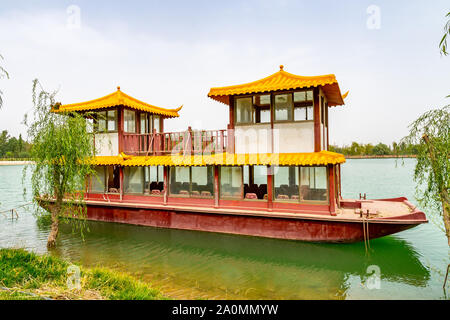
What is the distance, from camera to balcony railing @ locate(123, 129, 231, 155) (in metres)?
11.5

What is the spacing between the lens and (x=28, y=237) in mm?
11859

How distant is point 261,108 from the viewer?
11469 mm

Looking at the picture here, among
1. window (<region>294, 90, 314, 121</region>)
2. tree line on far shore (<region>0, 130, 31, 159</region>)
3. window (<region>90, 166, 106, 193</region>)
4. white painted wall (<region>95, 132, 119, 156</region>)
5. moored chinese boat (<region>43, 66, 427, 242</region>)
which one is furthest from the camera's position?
tree line on far shore (<region>0, 130, 31, 159</region>)

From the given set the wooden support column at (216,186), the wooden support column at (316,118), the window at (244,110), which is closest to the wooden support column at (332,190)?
the wooden support column at (316,118)

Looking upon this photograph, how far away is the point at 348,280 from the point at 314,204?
2807mm

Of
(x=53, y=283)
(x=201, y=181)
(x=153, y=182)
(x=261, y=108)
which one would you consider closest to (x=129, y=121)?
(x=153, y=182)

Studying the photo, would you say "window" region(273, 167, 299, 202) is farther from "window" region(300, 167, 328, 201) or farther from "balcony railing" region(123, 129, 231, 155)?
"balcony railing" region(123, 129, 231, 155)

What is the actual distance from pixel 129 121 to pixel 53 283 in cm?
925

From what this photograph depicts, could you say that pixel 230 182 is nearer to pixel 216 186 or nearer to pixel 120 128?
pixel 216 186

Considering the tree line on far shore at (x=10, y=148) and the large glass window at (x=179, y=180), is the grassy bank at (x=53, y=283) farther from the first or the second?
the tree line on far shore at (x=10, y=148)

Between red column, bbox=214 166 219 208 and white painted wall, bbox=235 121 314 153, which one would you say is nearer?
white painted wall, bbox=235 121 314 153

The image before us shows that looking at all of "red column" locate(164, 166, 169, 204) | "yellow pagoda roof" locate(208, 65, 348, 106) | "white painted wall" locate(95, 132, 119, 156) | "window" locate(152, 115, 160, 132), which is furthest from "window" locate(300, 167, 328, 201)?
"window" locate(152, 115, 160, 132)

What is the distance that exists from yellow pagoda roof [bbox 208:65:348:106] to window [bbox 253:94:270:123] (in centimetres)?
58
